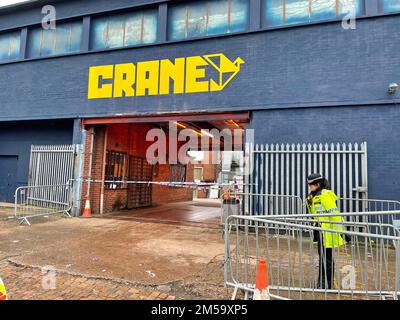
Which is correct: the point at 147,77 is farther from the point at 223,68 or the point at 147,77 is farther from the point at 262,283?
the point at 262,283

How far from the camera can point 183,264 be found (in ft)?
17.0

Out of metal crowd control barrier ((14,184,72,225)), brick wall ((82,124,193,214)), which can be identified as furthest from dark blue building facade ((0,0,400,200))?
metal crowd control barrier ((14,184,72,225))

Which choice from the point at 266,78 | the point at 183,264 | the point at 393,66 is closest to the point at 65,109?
the point at 266,78

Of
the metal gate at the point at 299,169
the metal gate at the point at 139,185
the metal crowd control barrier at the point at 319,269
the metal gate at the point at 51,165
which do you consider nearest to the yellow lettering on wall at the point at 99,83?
the metal gate at the point at 51,165

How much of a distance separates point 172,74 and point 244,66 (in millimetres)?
2424

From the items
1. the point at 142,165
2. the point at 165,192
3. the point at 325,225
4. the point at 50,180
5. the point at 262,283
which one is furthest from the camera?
the point at 165,192

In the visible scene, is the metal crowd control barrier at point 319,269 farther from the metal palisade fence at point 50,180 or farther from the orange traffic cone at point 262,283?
the metal palisade fence at point 50,180

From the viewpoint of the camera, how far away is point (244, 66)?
8.70m

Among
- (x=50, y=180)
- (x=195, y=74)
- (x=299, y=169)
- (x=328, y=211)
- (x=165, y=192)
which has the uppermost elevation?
(x=195, y=74)

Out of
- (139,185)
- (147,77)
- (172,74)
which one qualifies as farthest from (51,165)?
(172,74)

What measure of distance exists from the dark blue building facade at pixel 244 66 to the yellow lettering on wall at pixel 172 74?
0.18 metres

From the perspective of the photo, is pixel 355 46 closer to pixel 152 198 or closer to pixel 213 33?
pixel 213 33

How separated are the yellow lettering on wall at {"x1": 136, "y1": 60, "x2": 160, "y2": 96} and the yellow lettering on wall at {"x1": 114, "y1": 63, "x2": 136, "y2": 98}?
23 cm

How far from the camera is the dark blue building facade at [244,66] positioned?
7422 mm
